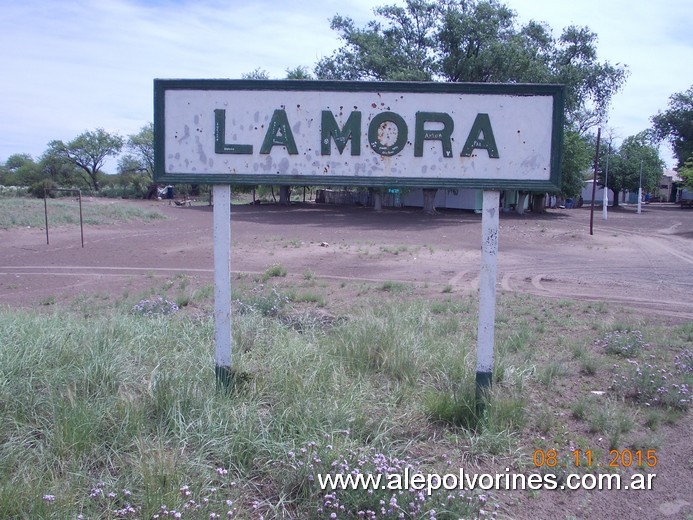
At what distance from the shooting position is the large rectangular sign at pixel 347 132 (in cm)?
507

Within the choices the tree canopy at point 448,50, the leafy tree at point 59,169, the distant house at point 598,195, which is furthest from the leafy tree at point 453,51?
the leafy tree at point 59,169

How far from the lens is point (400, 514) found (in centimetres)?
332

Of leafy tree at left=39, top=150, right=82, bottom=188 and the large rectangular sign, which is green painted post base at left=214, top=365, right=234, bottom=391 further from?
leafy tree at left=39, top=150, right=82, bottom=188

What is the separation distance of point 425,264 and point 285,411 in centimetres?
1320

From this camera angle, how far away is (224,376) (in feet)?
15.8

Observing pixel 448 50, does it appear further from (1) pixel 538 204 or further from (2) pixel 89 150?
(2) pixel 89 150

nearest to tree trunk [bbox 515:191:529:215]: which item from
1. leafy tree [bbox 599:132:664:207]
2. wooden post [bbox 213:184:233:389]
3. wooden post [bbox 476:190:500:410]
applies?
leafy tree [bbox 599:132:664:207]

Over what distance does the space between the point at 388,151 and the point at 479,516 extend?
9.19 feet

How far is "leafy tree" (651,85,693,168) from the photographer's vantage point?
69.9m

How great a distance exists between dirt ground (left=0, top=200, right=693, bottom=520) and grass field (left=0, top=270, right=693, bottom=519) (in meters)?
0.51

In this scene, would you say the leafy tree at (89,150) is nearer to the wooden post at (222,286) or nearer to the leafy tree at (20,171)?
the leafy tree at (20,171)

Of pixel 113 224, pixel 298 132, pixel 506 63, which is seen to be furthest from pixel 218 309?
pixel 506 63

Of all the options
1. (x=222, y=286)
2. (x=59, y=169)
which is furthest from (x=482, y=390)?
(x=59, y=169)

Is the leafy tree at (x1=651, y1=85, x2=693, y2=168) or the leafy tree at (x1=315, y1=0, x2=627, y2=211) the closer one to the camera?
the leafy tree at (x1=315, y1=0, x2=627, y2=211)
